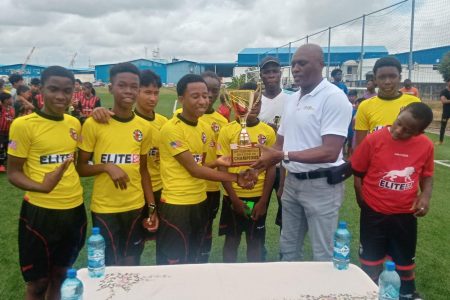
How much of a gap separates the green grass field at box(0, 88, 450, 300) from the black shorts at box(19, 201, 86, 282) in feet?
3.66

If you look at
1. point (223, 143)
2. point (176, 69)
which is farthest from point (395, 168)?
point (176, 69)

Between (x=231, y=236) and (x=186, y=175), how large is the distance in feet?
3.68

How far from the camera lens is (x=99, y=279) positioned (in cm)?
221

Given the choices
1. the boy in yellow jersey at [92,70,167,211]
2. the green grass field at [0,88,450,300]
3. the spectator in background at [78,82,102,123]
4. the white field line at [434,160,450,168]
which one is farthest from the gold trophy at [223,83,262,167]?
the spectator in background at [78,82,102,123]

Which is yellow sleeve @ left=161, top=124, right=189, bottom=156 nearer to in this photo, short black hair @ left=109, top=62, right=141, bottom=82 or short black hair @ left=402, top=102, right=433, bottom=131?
short black hair @ left=109, top=62, right=141, bottom=82

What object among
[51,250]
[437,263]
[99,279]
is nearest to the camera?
[99,279]

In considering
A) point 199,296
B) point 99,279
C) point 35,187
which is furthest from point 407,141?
point 35,187

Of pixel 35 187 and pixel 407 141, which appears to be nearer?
pixel 35 187

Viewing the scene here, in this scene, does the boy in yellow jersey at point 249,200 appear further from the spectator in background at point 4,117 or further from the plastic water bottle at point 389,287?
the spectator in background at point 4,117

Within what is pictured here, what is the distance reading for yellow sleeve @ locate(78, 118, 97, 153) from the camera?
9.80 feet

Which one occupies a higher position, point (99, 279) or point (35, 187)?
point (35, 187)

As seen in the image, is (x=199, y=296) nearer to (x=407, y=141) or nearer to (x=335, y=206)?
(x=335, y=206)

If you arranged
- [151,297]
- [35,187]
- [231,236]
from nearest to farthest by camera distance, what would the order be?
[151,297], [35,187], [231,236]

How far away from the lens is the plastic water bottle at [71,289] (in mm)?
1837
